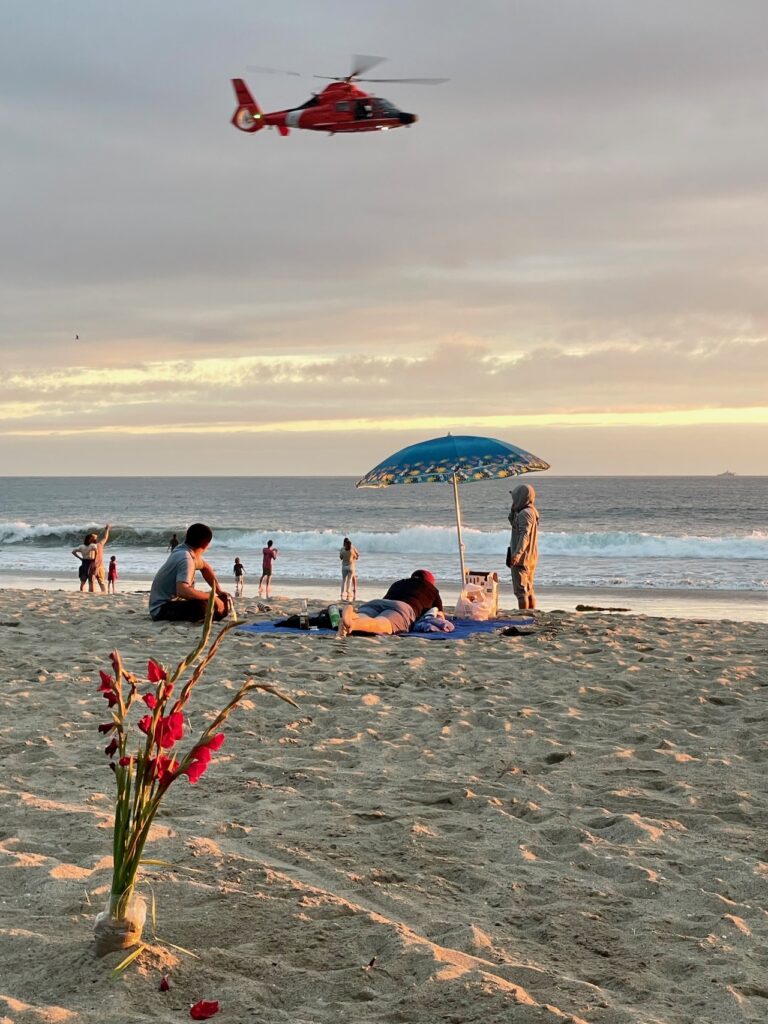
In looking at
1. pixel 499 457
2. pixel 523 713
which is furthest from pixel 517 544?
pixel 523 713

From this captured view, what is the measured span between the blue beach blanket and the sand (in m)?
2.27

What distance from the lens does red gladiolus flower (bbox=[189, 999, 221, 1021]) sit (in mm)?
2398

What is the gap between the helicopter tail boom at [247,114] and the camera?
20059mm

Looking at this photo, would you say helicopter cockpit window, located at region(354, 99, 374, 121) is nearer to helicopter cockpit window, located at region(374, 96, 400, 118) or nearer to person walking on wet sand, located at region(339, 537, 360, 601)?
helicopter cockpit window, located at region(374, 96, 400, 118)

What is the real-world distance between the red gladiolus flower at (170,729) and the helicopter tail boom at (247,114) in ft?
62.5

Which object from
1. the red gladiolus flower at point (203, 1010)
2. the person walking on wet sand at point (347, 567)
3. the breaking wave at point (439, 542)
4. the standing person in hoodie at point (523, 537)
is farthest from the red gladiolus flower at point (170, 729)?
the breaking wave at point (439, 542)

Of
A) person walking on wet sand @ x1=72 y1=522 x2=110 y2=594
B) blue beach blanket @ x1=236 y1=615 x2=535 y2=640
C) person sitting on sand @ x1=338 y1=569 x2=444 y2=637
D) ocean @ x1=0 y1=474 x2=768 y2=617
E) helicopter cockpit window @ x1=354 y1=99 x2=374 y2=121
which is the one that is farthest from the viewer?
ocean @ x1=0 y1=474 x2=768 y2=617

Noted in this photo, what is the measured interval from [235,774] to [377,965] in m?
2.15

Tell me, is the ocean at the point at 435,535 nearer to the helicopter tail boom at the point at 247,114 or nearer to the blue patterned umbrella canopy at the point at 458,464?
the blue patterned umbrella canopy at the point at 458,464

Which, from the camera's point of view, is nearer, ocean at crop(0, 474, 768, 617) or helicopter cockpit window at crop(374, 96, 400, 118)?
helicopter cockpit window at crop(374, 96, 400, 118)


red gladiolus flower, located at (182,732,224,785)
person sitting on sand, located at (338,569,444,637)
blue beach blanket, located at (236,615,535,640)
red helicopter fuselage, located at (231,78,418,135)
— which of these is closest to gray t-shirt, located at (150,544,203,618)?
blue beach blanket, located at (236,615,535,640)

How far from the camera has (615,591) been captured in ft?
68.4

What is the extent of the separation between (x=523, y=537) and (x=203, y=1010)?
9.85 meters

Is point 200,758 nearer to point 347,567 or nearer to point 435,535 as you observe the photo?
point 347,567
